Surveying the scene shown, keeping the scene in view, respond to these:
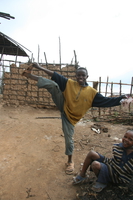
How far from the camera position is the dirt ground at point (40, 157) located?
1778 millimetres

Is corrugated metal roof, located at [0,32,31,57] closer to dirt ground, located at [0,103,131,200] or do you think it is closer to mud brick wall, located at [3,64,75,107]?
mud brick wall, located at [3,64,75,107]

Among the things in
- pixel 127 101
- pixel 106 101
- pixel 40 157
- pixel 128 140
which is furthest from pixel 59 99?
pixel 40 157

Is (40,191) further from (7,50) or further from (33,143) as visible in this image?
(7,50)

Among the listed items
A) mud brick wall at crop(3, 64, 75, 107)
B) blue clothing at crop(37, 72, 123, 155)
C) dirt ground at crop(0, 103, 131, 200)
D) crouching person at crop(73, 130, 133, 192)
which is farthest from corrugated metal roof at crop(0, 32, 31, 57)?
crouching person at crop(73, 130, 133, 192)

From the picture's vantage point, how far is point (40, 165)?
2.34m

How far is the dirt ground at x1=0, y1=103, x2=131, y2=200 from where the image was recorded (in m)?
1.78

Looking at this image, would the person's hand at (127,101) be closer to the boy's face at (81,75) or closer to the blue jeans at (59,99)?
the boy's face at (81,75)

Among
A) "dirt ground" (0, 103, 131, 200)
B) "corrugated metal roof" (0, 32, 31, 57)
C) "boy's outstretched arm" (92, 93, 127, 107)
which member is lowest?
A: "dirt ground" (0, 103, 131, 200)

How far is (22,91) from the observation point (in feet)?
22.1

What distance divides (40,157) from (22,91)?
185 inches

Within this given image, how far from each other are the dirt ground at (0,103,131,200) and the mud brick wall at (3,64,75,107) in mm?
2378

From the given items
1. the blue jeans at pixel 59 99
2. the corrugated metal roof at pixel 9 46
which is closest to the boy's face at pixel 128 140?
the blue jeans at pixel 59 99

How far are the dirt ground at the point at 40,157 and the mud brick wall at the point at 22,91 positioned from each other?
7.80 feet

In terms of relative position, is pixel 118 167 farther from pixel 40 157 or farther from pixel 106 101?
pixel 40 157
